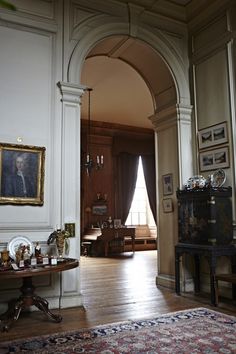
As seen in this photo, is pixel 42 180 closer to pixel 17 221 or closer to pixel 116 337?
pixel 17 221

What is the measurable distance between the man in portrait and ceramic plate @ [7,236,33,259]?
1.62 ft

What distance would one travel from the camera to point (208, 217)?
4.31 meters

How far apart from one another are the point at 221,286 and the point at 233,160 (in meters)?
1.68

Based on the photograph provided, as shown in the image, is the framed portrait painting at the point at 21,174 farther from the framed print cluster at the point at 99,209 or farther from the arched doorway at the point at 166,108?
the framed print cluster at the point at 99,209

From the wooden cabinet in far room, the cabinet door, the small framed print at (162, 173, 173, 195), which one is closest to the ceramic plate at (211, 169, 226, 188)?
the cabinet door

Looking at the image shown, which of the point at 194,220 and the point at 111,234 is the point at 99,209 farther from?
Result: the point at 194,220

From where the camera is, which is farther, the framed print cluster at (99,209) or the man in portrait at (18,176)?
the framed print cluster at (99,209)

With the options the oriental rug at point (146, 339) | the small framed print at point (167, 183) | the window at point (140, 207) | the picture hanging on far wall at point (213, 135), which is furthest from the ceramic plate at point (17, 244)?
the window at point (140, 207)

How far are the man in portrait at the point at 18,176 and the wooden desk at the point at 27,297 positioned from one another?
36.6 inches

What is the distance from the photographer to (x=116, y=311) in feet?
12.5

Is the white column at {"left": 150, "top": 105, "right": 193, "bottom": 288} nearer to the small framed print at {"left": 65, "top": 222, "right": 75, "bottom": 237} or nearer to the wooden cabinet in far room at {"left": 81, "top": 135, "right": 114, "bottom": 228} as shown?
the small framed print at {"left": 65, "top": 222, "right": 75, "bottom": 237}

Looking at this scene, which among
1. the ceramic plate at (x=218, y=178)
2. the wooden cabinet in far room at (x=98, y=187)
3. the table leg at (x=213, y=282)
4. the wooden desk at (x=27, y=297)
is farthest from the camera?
the wooden cabinet in far room at (x=98, y=187)

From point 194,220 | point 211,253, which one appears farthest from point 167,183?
point 211,253

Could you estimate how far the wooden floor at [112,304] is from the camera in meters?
3.33
